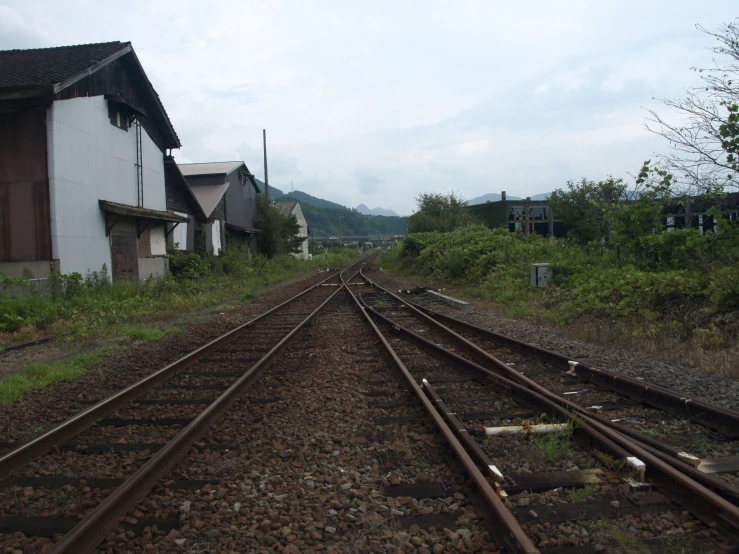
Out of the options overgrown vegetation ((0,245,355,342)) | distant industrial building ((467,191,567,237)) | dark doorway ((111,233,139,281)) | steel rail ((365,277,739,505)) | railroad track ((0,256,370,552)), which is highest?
distant industrial building ((467,191,567,237))

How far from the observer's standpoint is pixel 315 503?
10.8ft

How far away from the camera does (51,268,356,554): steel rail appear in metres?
2.74

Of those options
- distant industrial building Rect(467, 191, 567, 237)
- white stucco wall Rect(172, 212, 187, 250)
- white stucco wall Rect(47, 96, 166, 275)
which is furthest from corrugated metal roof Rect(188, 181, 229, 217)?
distant industrial building Rect(467, 191, 567, 237)

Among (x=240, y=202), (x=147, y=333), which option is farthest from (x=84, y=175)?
(x=240, y=202)

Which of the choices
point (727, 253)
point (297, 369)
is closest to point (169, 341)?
point (297, 369)

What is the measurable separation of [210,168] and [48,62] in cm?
1805

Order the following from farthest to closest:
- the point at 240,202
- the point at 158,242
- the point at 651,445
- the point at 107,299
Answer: the point at 240,202, the point at 158,242, the point at 107,299, the point at 651,445

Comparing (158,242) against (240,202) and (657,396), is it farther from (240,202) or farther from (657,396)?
(657,396)

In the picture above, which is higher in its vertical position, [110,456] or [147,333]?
[147,333]

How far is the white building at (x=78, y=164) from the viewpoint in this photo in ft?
42.6

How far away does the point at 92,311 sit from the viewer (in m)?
11.6

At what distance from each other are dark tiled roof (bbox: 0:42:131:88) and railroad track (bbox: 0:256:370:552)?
10.0 metres

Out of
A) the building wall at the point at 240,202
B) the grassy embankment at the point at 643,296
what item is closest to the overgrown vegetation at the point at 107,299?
the grassy embankment at the point at 643,296

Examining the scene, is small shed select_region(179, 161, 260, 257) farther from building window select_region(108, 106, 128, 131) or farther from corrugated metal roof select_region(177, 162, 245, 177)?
building window select_region(108, 106, 128, 131)
